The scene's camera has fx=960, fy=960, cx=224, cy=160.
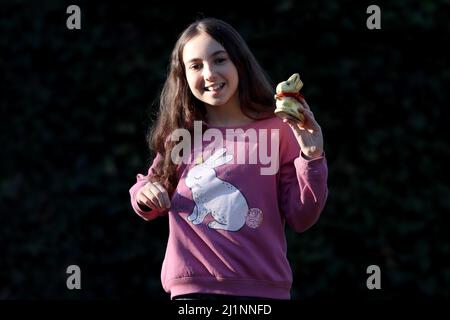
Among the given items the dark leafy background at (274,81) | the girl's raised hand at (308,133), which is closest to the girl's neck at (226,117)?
the girl's raised hand at (308,133)

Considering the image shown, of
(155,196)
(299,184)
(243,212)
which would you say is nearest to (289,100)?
(299,184)

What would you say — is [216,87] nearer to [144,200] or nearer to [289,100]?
[289,100]

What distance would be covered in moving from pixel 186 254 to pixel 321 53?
89.5 inches

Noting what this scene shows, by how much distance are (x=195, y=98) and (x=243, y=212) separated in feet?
1.55

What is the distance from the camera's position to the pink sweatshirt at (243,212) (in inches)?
113

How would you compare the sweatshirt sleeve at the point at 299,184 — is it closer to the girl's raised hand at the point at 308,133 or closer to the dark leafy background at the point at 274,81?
the girl's raised hand at the point at 308,133

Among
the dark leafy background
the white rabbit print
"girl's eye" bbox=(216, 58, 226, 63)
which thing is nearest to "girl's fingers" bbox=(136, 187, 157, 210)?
the white rabbit print

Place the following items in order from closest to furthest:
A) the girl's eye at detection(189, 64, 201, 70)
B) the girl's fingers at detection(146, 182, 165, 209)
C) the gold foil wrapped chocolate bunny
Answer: the gold foil wrapped chocolate bunny < the girl's fingers at detection(146, 182, 165, 209) < the girl's eye at detection(189, 64, 201, 70)

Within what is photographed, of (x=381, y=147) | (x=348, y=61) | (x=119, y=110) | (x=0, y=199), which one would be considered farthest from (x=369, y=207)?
(x=0, y=199)

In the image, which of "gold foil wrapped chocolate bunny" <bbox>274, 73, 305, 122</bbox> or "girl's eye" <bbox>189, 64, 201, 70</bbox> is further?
"girl's eye" <bbox>189, 64, 201, 70</bbox>

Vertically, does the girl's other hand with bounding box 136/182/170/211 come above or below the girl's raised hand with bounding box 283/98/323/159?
below

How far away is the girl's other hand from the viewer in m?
2.92

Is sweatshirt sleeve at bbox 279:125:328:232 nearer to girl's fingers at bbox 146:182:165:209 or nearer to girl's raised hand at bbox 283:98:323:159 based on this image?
girl's raised hand at bbox 283:98:323:159

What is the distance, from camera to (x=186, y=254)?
9.59ft
